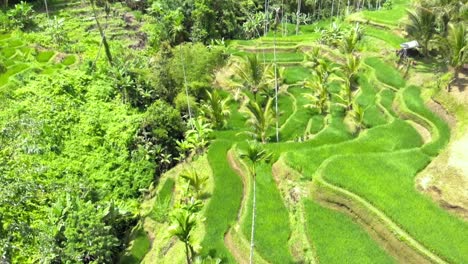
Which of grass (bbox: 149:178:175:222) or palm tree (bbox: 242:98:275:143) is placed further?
palm tree (bbox: 242:98:275:143)

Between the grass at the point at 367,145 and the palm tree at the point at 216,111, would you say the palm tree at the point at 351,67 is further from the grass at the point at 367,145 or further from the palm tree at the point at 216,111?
the palm tree at the point at 216,111

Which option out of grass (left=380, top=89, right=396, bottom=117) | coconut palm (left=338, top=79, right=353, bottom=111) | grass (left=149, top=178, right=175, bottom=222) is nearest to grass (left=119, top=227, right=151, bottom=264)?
Answer: grass (left=149, top=178, right=175, bottom=222)

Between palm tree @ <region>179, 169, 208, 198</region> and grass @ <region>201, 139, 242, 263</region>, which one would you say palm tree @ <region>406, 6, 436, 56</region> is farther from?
palm tree @ <region>179, 169, 208, 198</region>

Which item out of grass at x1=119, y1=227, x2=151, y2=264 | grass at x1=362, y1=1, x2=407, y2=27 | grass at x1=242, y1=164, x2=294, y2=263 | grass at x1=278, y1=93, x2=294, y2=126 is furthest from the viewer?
grass at x1=362, y1=1, x2=407, y2=27

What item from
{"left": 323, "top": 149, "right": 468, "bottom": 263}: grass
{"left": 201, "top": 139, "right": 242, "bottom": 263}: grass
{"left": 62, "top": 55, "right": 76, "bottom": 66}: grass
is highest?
{"left": 62, "top": 55, "right": 76, "bottom": 66}: grass

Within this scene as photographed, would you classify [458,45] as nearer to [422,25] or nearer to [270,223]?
[422,25]

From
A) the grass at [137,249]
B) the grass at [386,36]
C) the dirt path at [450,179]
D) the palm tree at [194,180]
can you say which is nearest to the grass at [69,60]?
the grass at [137,249]

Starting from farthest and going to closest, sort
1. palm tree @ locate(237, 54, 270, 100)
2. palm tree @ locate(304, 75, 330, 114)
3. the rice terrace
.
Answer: palm tree @ locate(237, 54, 270, 100) → palm tree @ locate(304, 75, 330, 114) → the rice terrace
